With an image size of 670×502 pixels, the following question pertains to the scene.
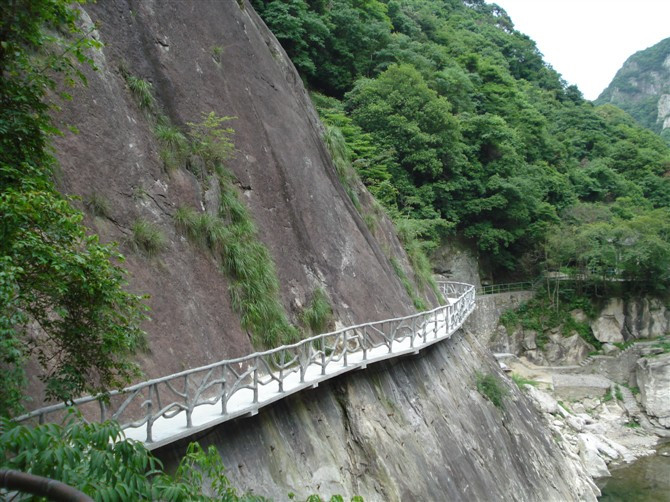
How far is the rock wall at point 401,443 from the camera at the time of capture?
7961 millimetres

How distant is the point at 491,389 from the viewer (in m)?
17.7

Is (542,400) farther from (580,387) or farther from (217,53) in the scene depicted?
(217,53)

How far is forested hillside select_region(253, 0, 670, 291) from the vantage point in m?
31.1

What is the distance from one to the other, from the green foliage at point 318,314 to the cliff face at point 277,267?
0.85ft

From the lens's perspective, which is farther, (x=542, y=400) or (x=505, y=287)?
(x=505, y=287)

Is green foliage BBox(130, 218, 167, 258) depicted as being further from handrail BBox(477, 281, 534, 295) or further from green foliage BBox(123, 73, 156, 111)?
handrail BBox(477, 281, 534, 295)

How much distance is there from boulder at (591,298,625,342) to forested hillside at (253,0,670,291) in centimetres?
232

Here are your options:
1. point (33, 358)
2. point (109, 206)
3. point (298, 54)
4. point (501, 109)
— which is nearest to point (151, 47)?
point (109, 206)

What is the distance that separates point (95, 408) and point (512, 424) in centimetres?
1463

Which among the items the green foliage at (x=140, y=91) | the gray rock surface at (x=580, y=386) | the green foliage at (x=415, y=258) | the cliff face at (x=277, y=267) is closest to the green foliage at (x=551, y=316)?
the gray rock surface at (x=580, y=386)

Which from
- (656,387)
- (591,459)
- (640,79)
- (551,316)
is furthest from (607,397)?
(640,79)

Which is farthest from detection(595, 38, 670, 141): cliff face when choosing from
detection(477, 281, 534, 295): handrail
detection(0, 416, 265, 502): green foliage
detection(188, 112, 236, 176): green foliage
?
detection(0, 416, 265, 502): green foliage

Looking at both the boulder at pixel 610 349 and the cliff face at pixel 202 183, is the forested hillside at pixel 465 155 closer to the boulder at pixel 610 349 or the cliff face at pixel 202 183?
Answer: the cliff face at pixel 202 183

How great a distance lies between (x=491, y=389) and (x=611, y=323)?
26.5 m
